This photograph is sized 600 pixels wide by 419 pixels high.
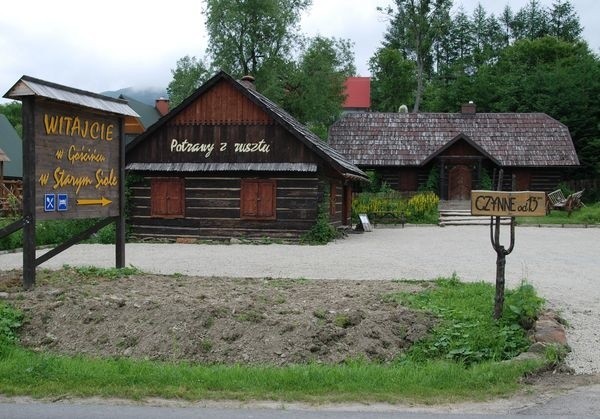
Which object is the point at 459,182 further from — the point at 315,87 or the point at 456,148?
the point at 315,87

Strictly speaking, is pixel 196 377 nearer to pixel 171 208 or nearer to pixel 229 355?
pixel 229 355

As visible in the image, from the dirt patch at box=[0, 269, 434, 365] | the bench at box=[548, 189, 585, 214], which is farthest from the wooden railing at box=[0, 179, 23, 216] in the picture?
the bench at box=[548, 189, 585, 214]

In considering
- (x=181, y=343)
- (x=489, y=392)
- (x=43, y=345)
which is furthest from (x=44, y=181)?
(x=489, y=392)

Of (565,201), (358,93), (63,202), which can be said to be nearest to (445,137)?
(565,201)

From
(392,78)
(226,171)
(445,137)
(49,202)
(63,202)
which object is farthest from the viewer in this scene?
(392,78)

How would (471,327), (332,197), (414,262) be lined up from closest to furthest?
(471,327) < (414,262) < (332,197)

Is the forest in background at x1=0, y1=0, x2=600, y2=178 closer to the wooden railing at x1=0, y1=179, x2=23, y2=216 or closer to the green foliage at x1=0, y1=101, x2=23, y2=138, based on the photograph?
the wooden railing at x1=0, y1=179, x2=23, y2=216

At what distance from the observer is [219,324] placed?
7852 mm

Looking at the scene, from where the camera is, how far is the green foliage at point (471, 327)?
7.25m

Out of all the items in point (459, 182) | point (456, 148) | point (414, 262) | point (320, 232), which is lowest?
point (414, 262)

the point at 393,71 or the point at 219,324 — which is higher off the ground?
the point at 393,71

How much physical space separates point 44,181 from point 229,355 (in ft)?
16.7

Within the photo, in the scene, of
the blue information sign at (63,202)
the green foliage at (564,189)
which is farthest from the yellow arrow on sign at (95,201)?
the green foliage at (564,189)

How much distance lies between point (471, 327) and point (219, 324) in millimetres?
3072
